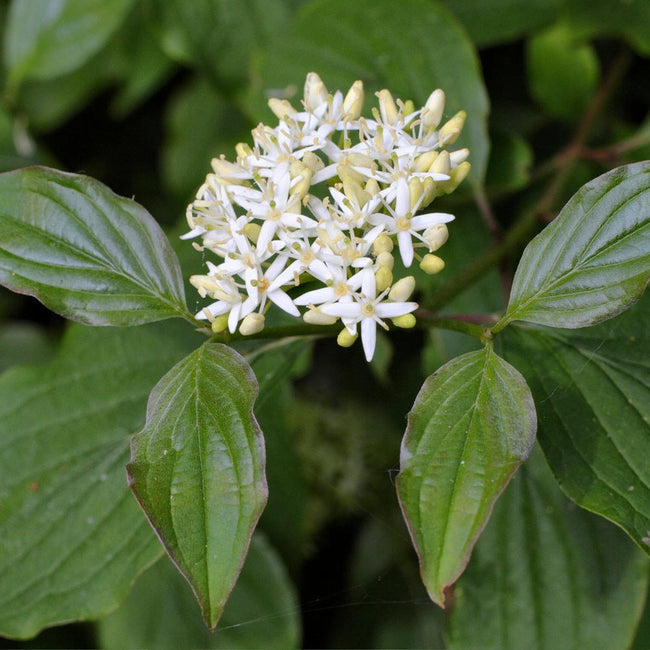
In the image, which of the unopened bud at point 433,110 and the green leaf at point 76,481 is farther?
the green leaf at point 76,481

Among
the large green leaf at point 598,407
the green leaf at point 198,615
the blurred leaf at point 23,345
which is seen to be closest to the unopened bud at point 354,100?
the large green leaf at point 598,407

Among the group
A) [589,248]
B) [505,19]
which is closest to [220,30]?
[505,19]

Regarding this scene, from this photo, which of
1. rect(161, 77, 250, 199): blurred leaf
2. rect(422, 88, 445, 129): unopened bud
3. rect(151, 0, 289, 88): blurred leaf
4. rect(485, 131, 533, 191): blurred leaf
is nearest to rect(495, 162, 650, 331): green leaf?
rect(422, 88, 445, 129): unopened bud

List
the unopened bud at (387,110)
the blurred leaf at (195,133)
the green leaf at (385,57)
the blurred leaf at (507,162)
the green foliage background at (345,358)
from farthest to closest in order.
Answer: the blurred leaf at (195,133) < the blurred leaf at (507,162) < the green leaf at (385,57) < the green foliage background at (345,358) < the unopened bud at (387,110)

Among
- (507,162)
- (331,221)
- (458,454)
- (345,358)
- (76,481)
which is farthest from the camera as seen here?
(345,358)

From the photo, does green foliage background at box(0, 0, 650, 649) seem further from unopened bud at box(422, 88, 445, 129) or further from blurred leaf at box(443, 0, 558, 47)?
unopened bud at box(422, 88, 445, 129)

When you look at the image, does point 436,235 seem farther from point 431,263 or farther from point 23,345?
point 23,345

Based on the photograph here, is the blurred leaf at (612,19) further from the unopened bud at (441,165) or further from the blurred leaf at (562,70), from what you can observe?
the unopened bud at (441,165)
